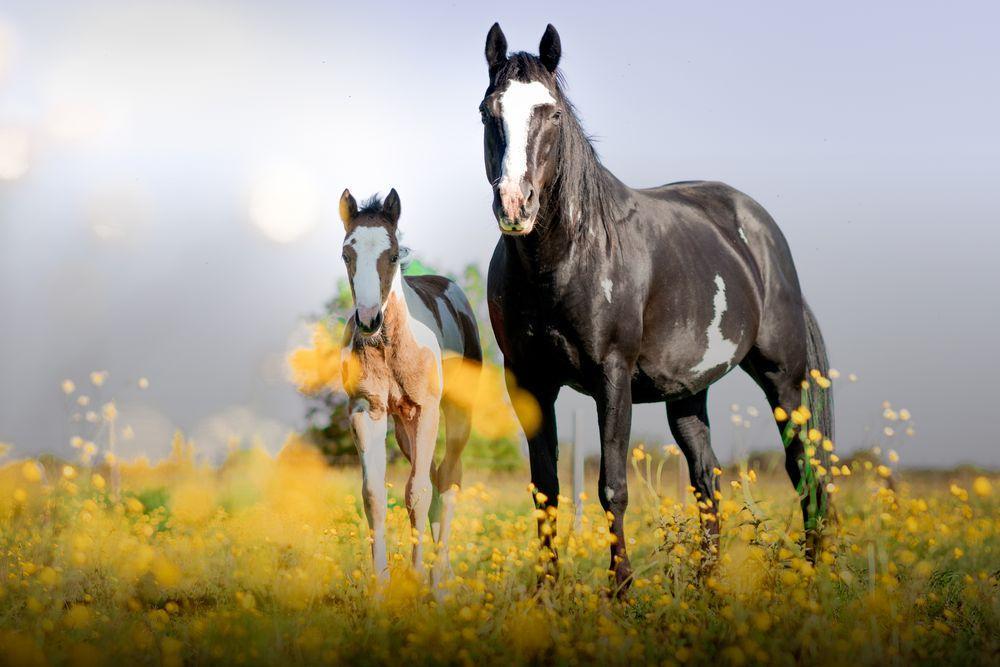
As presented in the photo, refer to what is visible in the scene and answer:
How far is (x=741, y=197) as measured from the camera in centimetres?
849

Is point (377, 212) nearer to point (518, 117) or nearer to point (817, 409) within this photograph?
point (518, 117)

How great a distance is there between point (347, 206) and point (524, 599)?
124 inches

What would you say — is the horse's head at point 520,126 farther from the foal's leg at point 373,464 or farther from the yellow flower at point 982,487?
the yellow flower at point 982,487

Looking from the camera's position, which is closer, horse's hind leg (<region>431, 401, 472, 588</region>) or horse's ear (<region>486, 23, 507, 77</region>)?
horse's ear (<region>486, 23, 507, 77</region>)

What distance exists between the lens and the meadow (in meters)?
4.29

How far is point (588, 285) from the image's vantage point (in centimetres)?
591

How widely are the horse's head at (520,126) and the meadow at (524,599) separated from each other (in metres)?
1.81

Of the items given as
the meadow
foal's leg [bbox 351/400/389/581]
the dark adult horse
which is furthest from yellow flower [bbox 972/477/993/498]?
foal's leg [bbox 351/400/389/581]

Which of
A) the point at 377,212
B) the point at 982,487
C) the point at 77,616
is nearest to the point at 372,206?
the point at 377,212

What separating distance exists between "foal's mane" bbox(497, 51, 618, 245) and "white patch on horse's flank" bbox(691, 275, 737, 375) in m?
1.32

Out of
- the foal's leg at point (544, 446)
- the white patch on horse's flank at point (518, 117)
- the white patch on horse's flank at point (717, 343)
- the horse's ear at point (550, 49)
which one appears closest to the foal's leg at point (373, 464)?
the foal's leg at point (544, 446)

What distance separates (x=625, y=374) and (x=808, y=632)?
2.12 metres

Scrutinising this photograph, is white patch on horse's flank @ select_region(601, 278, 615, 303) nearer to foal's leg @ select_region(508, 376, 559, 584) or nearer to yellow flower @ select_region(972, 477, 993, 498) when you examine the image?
foal's leg @ select_region(508, 376, 559, 584)

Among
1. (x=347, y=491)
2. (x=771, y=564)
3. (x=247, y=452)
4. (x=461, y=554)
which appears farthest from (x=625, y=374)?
(x=247, y=452)
